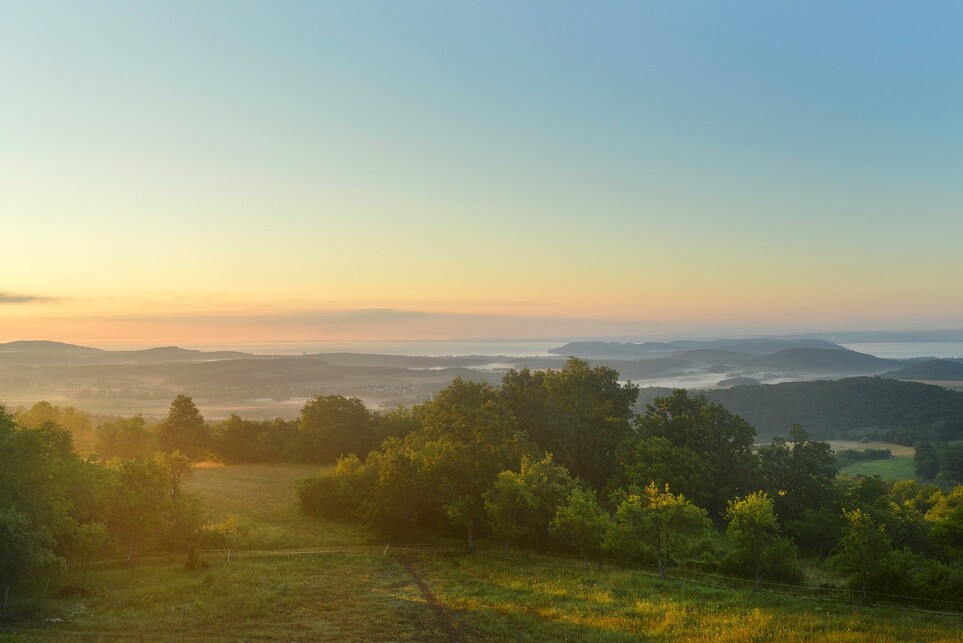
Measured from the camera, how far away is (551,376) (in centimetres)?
6450

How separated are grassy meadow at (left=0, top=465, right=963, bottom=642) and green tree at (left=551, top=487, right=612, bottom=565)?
168 centimetres

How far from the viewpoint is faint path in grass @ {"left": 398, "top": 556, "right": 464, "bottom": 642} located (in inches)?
885

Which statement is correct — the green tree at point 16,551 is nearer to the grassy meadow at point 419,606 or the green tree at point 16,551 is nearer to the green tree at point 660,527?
the grassy meadow at point 419,606

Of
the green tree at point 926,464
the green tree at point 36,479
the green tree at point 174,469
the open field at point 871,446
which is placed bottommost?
the open field at point 871,446

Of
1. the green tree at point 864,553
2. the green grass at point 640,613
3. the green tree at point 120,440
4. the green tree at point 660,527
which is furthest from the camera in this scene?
the green tree at point 120,440

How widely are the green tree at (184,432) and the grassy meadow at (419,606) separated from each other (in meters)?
49.5

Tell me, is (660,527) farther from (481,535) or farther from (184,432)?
(184,432)

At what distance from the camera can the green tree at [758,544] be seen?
3206 cm

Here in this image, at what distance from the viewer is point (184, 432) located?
80375mm

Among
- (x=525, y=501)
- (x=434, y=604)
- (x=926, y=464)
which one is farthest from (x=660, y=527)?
(x=926, y=464)

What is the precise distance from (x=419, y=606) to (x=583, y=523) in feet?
41.8

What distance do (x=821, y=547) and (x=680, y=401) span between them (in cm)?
1923

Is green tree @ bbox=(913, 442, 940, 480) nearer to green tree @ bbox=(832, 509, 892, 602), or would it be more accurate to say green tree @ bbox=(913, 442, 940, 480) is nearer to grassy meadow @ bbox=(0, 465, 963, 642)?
green tree @ bbox=(832, 509, 892, 602)

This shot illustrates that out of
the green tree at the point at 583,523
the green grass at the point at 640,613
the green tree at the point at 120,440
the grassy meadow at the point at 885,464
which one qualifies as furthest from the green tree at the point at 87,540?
the grassy meadow at the point at 885,464
